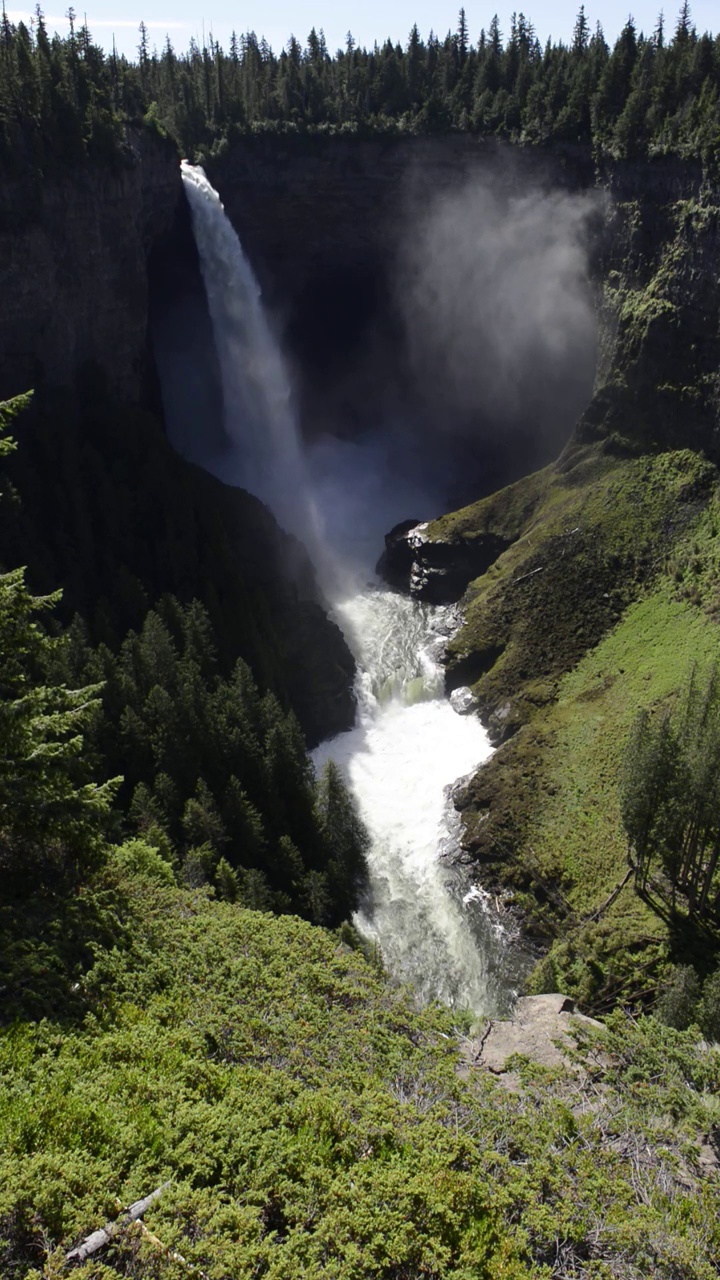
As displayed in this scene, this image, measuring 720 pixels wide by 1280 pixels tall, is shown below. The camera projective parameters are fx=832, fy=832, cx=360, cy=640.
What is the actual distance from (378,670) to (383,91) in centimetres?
6224

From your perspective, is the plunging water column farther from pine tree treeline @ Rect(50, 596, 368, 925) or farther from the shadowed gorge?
pine tree treeline @ Rect(50, 596, 368, 925)

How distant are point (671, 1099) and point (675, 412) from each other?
175ft

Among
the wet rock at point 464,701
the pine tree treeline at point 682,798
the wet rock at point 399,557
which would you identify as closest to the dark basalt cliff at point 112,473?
the wet rock at point 464,701

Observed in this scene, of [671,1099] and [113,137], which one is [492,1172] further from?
[113,137]

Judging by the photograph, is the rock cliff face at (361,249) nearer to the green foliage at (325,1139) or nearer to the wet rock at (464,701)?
the wet rock at (464,701)

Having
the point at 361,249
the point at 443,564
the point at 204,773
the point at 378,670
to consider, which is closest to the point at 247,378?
the point at 361,249

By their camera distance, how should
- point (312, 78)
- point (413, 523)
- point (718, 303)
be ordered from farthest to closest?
point (312, 78), point (413, 523), point (718, 303)

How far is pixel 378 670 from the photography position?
207ft

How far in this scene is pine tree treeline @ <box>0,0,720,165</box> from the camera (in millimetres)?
58156

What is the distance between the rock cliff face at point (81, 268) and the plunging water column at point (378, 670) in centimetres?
1074

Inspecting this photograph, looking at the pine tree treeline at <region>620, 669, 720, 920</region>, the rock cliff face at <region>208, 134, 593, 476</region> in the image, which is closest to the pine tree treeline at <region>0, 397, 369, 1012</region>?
the pine tree treeline at <region>620, 669, 720, 920</region>

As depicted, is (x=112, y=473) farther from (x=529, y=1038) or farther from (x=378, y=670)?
(x=529, y=1038)

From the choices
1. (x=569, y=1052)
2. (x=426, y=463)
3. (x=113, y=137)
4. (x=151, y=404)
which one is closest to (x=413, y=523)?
(x=426, y=463)

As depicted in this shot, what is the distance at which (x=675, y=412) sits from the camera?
59.7 metres
